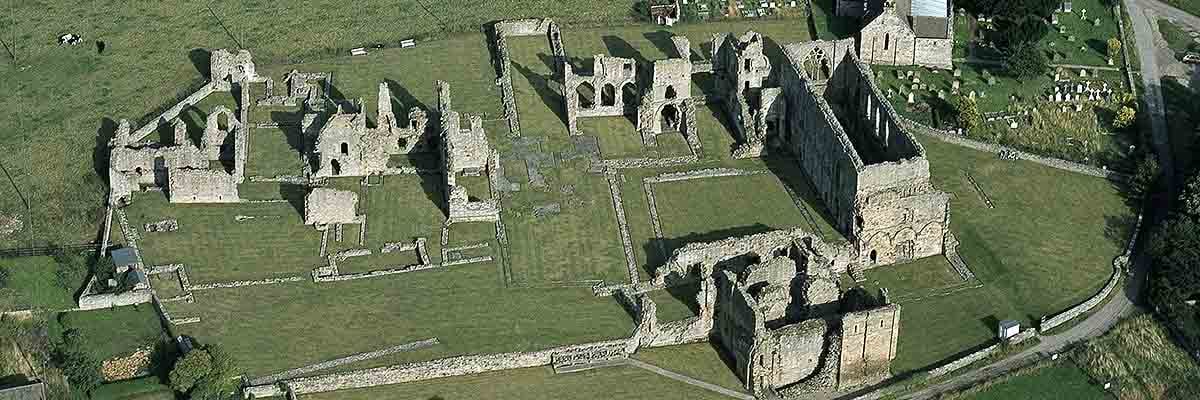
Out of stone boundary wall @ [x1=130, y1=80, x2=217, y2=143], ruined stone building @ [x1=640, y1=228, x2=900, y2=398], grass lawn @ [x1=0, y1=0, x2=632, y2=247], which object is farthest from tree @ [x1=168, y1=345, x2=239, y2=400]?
stone boundary wall @ [x1=130, y1=80, x2=217, y2=143]

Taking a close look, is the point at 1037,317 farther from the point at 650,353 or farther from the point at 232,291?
the point at 232,291

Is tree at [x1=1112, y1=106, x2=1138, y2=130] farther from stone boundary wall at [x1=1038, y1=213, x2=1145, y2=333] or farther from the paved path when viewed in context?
the paved path

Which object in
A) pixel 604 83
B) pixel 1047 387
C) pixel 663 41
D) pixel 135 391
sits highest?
pixel 604 83

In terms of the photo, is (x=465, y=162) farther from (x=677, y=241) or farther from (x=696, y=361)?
(x=696, y=361)

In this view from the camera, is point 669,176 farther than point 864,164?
Yes

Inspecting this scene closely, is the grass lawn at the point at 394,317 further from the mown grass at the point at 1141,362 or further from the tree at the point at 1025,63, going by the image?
the tree at the point at 1025,63

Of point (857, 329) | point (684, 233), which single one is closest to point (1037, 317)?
point (857, 329)

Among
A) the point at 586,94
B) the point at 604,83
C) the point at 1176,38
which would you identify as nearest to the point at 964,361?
the point at 604,83
